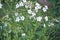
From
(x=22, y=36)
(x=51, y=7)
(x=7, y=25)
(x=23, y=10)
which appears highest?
(x=51, y=7)

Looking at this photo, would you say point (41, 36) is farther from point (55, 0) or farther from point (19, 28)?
point (55, 0)

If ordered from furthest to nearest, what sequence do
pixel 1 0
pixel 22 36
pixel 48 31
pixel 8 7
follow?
pixel 1 0, pixel 8 7, pixel 48 31, pixel 22 36

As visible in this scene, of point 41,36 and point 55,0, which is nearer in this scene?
point 41,36

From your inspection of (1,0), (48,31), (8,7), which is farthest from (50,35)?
(1,0)

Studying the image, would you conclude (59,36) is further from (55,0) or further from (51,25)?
(55,0)

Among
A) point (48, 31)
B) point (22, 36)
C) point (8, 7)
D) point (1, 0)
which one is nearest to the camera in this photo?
point (22, 36)

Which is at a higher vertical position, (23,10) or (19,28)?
(23,10)

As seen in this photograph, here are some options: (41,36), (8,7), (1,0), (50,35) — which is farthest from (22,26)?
(1,0)

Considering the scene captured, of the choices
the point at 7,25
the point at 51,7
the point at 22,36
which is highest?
the point at 51,7

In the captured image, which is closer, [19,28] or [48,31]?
[19,28]
